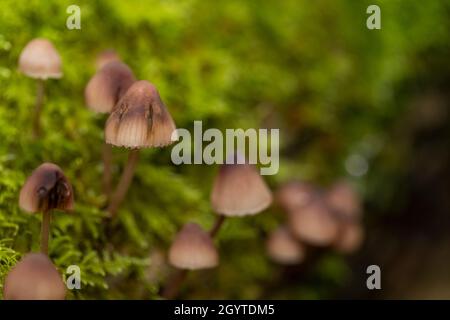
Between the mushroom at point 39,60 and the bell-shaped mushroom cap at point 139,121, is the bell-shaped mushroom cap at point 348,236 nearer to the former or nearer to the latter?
the bell-shaped mushroom cap at point 139,121

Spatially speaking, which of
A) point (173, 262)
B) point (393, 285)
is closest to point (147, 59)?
point (173, 262)

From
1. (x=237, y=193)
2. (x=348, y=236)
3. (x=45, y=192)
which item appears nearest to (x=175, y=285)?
(x=237, y=193)

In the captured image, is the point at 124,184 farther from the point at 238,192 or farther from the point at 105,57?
the point at 105,57

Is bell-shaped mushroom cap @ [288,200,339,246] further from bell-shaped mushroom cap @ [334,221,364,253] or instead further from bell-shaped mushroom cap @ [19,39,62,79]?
bell-shaped mushroom cap @ [19,39,62,79]

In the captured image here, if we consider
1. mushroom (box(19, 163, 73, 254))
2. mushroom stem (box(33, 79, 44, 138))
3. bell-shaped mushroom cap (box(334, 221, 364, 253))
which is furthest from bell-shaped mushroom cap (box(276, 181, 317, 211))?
mushroom (box(19, 163, 73, 254))

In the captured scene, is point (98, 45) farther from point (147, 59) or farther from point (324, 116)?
point (324, 116)
